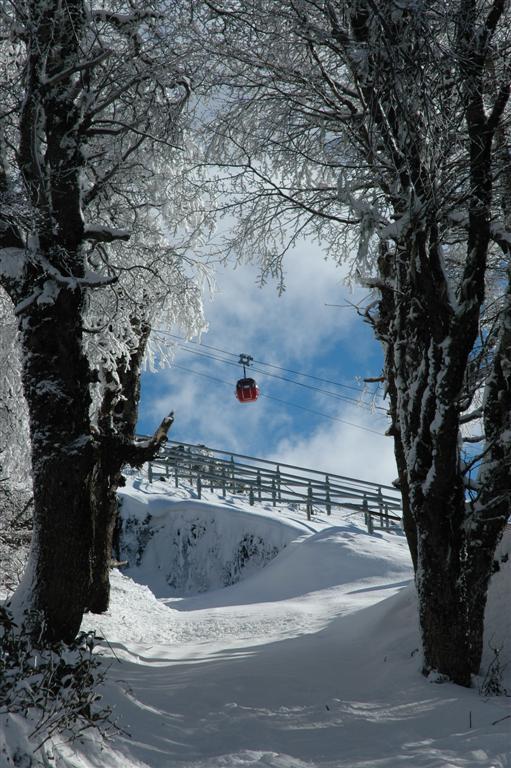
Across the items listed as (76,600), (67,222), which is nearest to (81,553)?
(76,600)

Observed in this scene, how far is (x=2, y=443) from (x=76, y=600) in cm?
617

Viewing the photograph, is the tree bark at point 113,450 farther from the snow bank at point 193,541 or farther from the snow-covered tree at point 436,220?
the snow bank at point 193,541

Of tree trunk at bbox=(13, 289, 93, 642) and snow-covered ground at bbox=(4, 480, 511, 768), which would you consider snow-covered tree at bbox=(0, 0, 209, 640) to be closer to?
tree trunk at bbox=(13, 289, 93, 642)

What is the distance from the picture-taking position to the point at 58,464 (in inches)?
244

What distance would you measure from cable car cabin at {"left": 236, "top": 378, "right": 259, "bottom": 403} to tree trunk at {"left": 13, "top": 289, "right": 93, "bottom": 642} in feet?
58.0

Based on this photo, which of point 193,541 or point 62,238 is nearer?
point 62,238

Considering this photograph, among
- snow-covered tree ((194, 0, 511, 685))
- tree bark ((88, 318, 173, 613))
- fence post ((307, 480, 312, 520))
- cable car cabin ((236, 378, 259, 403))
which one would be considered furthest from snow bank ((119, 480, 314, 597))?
snow-covered tree ((194, 0, 511, 685))

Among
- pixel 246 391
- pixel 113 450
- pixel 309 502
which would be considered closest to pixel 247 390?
pixel 246 391

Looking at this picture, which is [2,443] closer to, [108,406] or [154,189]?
[108,406]

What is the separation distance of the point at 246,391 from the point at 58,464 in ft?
59.5

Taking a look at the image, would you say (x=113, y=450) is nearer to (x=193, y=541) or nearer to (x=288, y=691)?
(x=288, y=691)

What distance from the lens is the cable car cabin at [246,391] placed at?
24234 millimetres

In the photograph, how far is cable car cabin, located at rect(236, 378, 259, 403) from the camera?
24.2 meters

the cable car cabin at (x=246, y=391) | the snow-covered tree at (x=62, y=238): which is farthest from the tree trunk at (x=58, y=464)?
the cable car cabin at (x=246, y=391)
